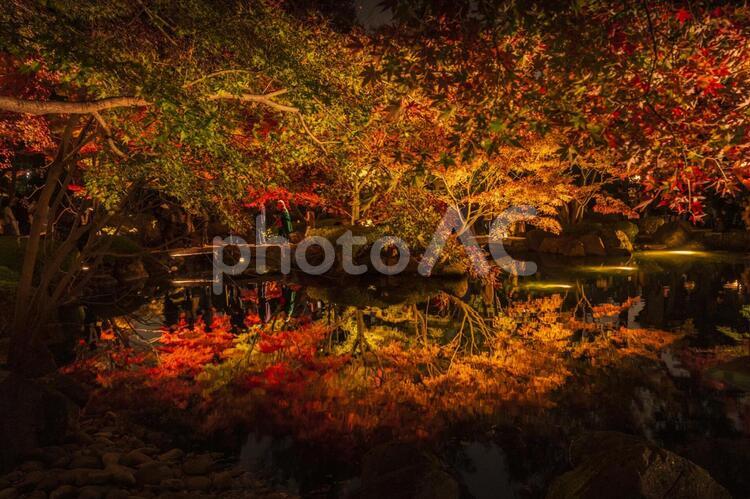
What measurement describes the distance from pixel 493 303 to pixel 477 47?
41.0ft

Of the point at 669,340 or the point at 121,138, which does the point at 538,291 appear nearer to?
the point at 669,340

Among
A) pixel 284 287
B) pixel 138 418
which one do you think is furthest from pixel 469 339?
pixel 284 287

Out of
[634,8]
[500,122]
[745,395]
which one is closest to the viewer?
[500,122]

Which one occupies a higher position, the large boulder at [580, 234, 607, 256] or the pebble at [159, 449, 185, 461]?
the large boulder at [580, 234, 607, 256]

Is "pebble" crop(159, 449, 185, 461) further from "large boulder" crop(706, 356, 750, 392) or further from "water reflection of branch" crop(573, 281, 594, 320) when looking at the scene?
"water reflection of branch" crop(573, 281, 594, 320)

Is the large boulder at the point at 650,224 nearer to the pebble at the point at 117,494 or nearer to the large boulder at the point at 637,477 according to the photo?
the large boulder at the point at 637,477

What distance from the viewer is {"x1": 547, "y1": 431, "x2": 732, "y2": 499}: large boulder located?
432cm

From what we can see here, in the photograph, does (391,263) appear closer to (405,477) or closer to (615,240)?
(615,240)

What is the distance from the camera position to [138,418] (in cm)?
745

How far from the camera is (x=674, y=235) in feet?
106

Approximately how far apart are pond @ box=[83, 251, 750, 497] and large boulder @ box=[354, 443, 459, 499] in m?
0.69

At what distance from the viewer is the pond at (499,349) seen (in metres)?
6.50

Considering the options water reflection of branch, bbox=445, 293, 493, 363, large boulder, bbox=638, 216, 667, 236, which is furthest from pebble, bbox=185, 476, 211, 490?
large boulder, bbox=638, 216, 667, 236

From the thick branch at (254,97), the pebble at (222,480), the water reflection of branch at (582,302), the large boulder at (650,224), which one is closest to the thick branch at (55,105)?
the thick branch at (254,97)
